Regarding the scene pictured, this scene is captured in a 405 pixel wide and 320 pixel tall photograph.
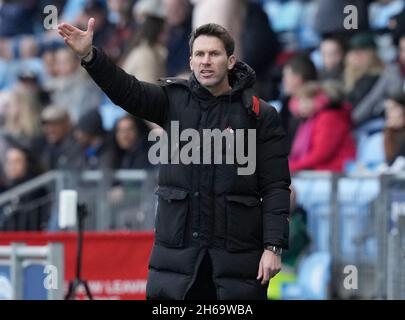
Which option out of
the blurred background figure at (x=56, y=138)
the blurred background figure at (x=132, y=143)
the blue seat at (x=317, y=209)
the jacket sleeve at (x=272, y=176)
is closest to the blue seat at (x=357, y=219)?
the blue seat at (x=317, y=209)

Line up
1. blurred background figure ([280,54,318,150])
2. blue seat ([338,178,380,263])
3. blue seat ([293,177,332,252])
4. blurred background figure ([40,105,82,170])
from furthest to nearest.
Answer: blurred background figure ([40,105,82,170])
blurred background figure ([280,54,318,150])
blue seat ([293,177,332,252])
blue seat ([338,178,380,263])

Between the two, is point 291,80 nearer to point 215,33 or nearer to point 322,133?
point 322,133

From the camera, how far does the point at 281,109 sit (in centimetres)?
1522

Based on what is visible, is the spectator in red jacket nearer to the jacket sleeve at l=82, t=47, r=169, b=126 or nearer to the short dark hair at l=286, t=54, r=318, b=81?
the short dark hair at l=286, t=54, r=318, b=81

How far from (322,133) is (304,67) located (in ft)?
4.01

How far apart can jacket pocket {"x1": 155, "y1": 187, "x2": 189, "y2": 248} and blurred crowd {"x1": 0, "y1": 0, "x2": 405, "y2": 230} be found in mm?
5961

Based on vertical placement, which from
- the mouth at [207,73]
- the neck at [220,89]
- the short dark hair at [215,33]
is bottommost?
the neck at [220,89]

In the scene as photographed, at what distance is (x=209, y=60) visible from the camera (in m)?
7.69

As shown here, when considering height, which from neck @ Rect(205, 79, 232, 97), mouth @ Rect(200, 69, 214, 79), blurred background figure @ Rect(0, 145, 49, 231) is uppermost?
mouth @ Rect(200, 69, 214, 79)

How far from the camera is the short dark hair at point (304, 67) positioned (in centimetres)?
1496

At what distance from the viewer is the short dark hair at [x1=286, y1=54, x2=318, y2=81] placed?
14961 mm

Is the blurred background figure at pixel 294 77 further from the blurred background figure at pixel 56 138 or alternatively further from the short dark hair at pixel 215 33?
the short dark hair at pixel 215 33

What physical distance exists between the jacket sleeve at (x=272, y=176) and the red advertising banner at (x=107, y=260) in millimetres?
3811

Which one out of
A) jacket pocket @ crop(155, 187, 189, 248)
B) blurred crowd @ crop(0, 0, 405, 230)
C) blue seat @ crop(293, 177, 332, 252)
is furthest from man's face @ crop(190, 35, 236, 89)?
blurred crowd @ crop(0, 0, 405, 230)
